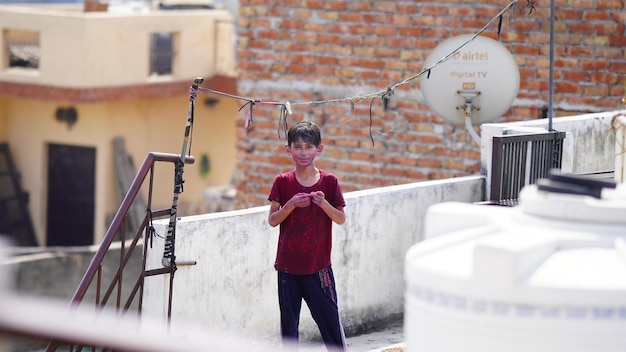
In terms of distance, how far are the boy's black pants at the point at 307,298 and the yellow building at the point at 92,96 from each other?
41.1ft

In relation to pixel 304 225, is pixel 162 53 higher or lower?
higher

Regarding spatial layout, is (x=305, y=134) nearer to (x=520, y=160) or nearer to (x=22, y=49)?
(x=520, y=160)

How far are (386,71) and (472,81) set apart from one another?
2132mm

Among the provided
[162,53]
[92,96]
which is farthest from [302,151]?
[162,53]

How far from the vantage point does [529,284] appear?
2.82 metres

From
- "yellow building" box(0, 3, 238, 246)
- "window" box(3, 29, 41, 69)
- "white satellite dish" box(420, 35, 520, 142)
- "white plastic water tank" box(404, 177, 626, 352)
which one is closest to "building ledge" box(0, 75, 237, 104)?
"yellow building" box(0, 3, 238, 246)

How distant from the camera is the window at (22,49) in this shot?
1823 cm

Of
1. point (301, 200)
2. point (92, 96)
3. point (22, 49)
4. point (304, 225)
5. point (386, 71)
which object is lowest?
point (304, 225)

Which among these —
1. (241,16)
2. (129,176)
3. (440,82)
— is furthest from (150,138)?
(440,82)

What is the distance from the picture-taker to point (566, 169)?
307 inches

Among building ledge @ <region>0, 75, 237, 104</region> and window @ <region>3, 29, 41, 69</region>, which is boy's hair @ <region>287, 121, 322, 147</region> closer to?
building ledge @ <region>0, 75, 237, 104</region>

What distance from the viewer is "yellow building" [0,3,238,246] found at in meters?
17.8

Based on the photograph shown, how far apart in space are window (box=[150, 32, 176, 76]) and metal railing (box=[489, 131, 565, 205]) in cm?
1193

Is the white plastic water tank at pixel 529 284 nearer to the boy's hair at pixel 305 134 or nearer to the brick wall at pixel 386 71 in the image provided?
the boy's hair at pixel 305 134
